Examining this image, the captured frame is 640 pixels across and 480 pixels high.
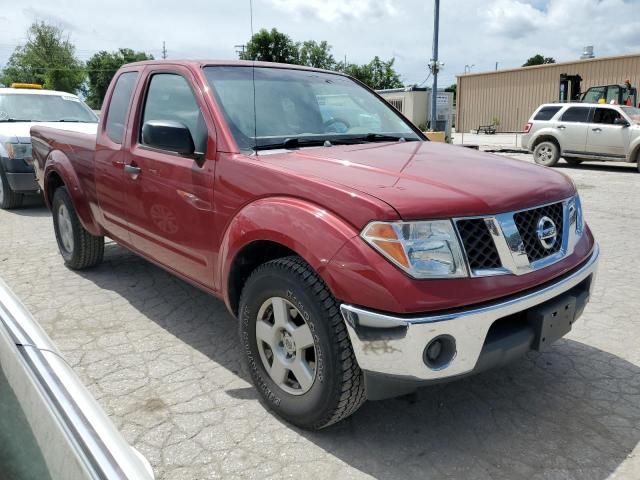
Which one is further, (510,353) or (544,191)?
(544,191)

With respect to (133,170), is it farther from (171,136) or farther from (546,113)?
(546,113)

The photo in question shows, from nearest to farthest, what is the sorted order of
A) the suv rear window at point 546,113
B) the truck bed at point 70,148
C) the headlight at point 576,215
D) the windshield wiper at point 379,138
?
1. the headlight at point 576,215
2. the windshield wiper at point 379,138
3. the truck bed at point 70,148
4. the suv rear window at point 546,113

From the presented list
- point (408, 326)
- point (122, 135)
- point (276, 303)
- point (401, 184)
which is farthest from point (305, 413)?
point (122, 135)

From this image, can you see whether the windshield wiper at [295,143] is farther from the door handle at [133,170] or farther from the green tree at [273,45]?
the green tree at [273,45]

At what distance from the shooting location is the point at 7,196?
834 centimetres

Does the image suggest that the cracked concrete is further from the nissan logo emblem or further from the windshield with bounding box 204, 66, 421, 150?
the windshield with bounding box 204, 66, 421, 150

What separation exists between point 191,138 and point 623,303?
11.6 ft

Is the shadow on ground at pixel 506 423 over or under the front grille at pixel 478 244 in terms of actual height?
under

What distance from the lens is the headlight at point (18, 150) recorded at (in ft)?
25.7

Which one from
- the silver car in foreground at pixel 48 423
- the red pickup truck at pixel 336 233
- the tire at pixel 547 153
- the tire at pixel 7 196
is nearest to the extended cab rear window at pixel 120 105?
the red pickup truck at pixel 336 233

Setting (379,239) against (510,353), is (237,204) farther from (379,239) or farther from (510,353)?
(510,353)

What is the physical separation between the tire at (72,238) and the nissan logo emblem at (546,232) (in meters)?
3.81

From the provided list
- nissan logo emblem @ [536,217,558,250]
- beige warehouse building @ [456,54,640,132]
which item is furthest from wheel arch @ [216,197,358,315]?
beige warehouse building @ [456,54,640,132]

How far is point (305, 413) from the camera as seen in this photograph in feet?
8.37
